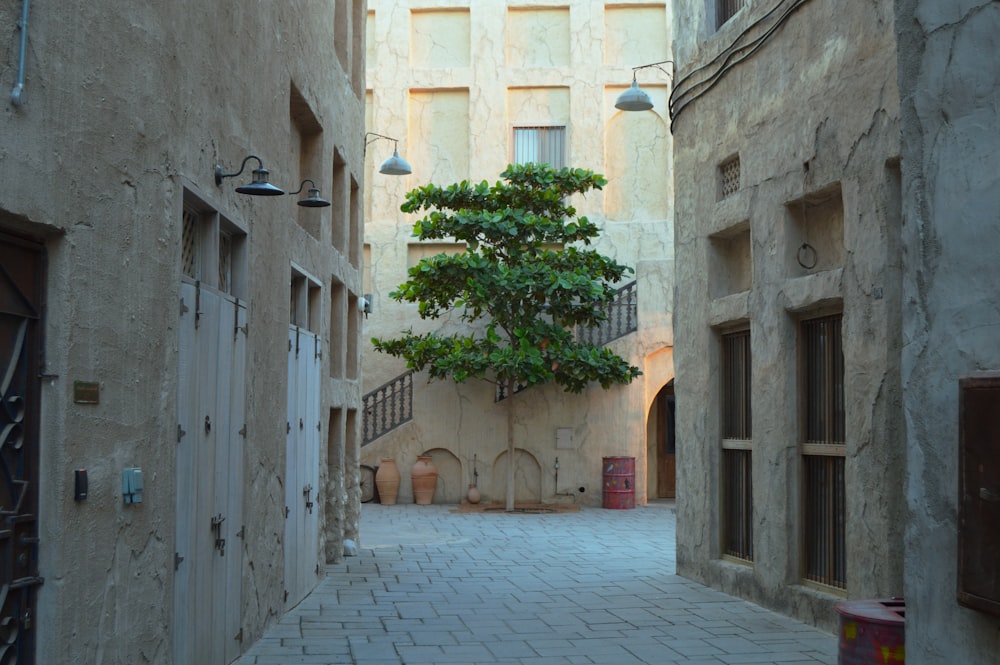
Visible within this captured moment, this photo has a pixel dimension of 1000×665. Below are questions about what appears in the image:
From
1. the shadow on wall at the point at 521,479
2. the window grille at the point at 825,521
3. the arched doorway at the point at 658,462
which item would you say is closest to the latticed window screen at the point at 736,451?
the window grille at the point at 825,521

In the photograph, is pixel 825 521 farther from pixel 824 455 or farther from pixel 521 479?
pixel 521 479

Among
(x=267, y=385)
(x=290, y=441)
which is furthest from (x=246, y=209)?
(x=290, y=441)

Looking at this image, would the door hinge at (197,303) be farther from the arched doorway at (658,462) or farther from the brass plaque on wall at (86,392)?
the arched doorway at (658,462)

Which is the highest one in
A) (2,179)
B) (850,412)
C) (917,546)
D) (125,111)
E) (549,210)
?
(549,210)

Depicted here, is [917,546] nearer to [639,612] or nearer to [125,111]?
[125,111]

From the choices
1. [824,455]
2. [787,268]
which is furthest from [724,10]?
[824,455]

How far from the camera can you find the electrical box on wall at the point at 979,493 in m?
4.30

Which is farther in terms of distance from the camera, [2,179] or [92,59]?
[92,59]

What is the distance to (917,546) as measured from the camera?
4.93m

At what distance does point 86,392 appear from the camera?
514cm

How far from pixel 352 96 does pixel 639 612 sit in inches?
293

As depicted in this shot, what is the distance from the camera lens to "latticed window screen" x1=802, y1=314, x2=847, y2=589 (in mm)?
9180

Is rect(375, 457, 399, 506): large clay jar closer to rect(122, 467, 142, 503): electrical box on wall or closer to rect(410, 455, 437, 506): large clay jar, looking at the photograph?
rect(410, 455, 437, 506): large clay jar

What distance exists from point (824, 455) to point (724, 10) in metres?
Answer: 4.94
